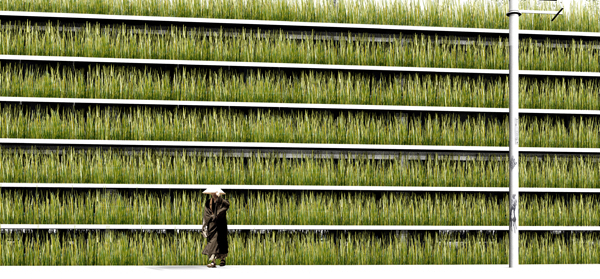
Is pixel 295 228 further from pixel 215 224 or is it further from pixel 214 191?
pixel 214 191

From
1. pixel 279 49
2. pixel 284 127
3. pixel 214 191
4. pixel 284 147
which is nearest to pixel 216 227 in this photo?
pixel 214 191

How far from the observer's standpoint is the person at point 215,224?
11.3m

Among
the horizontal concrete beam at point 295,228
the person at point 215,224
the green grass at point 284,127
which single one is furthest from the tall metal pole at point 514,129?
the person at point 215,224

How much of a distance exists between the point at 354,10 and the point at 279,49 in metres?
1.59

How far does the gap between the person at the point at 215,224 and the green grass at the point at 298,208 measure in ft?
2.20

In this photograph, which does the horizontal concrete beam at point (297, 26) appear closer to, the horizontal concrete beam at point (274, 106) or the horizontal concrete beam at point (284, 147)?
the horizontal concrete beam at point (274, 106)

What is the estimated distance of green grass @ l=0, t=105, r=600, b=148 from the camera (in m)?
11.9

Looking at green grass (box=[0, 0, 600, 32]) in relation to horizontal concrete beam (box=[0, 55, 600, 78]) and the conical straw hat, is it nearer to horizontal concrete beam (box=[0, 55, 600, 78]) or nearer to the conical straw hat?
horizontal concrete beam (box=[0, 55, 600, 78])

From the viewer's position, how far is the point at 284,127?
485 inches

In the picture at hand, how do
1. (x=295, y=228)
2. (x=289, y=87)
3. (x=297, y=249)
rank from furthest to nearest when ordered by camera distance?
1. (x=289, y=87)
2. (x=297, y=249)
3. (x=295, y=228)

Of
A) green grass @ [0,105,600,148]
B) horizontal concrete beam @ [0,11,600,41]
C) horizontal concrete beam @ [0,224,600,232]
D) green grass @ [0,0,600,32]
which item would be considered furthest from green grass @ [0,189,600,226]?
green grass @ [0,0,600,32]
